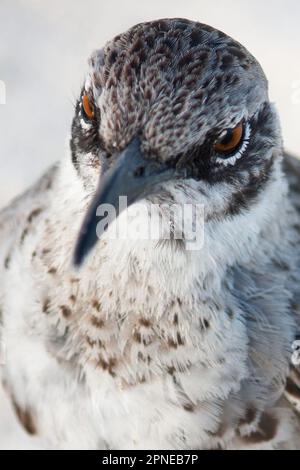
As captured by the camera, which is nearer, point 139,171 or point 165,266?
point 139,171

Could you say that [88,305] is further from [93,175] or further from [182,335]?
[93,175]

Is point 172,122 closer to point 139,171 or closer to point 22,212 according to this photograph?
point 139,171

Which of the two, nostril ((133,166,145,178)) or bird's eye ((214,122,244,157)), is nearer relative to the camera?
nostril ((133,166,145,178))

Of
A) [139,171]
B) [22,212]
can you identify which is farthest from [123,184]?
[22,212]

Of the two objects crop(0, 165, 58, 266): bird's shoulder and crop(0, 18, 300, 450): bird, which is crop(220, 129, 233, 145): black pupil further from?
crop(0, 165, 58, 266): bird's shoulder

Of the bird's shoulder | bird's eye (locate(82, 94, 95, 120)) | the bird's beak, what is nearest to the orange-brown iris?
bird's eye (locate(82, 94, 95, 120))

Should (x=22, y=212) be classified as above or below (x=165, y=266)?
above

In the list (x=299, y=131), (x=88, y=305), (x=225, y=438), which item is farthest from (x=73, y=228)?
(x=299, y=131)

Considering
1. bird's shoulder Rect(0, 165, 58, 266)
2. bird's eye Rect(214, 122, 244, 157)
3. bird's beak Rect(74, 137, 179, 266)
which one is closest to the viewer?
bird's beak Rect(74, 137, 179, 266)

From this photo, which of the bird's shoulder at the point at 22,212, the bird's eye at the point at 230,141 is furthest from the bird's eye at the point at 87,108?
the bird's shoulder at the point at 22,212

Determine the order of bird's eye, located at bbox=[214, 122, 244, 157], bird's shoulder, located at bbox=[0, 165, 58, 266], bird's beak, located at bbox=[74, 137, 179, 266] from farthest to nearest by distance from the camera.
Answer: bird's shoulder, located at bbox=[0, 165, 58, 266] → bird's eye, located at bbox=[214, 122, 244, 157] → bird's beak, located at bbox=[74, 137, 179, 266]
